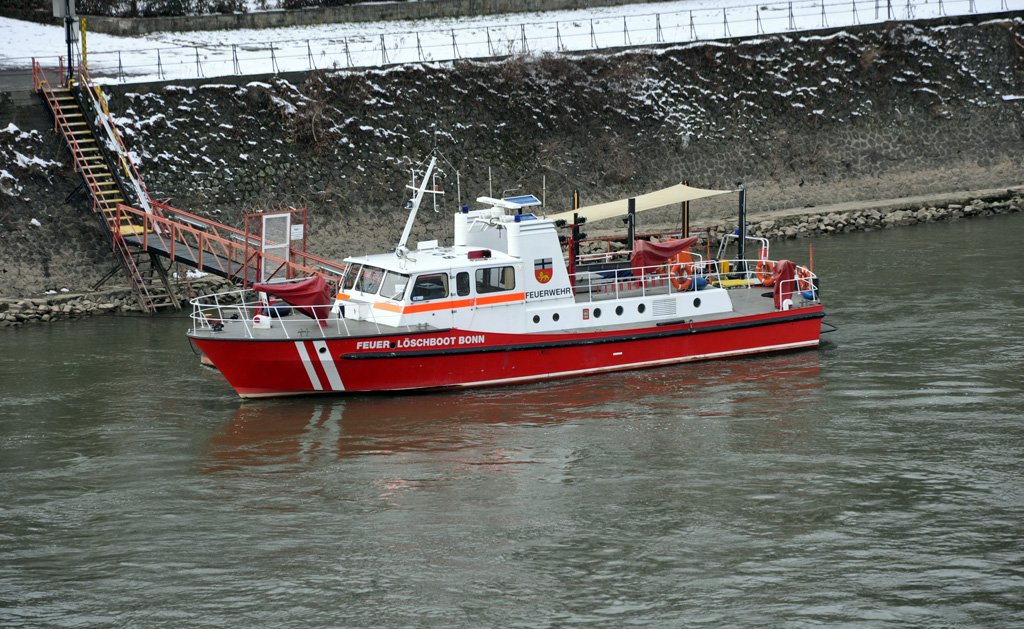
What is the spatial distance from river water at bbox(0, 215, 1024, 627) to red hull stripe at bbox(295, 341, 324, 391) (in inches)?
13.3

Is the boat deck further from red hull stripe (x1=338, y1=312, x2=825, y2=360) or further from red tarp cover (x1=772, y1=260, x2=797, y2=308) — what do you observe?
red tarp cover (x1=772, y1=260, x2=797, y2=308)

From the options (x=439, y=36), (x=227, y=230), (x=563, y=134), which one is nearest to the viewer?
(x=227, y=230)

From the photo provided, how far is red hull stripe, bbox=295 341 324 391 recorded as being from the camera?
24.0m

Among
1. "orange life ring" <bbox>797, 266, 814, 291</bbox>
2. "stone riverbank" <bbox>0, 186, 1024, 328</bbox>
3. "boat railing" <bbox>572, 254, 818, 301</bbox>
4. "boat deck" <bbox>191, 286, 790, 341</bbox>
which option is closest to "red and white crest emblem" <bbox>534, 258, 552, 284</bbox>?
"boat railing" <bbox>572, 254, 818, 301</bbox>

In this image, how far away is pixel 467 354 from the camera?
25.0 metres

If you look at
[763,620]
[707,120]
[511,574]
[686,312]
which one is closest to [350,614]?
[511,574]

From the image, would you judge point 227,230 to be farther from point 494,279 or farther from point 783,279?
point 783,279

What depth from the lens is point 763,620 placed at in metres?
15.6

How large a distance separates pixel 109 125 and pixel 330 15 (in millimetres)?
13871

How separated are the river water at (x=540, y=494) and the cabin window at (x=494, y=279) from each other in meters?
1.97

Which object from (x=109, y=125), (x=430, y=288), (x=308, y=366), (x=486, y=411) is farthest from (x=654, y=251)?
(x=109, y=125)

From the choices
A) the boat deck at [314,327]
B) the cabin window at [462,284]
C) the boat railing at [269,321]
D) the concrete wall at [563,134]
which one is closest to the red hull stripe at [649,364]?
the boat deck at [314,327]

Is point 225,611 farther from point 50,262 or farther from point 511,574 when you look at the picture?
point 50,262

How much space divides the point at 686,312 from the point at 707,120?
18.4 m
